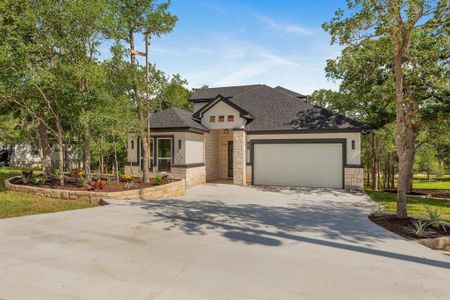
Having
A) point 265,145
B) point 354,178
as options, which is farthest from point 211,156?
point 354,178

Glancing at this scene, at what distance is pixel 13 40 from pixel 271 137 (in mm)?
13422

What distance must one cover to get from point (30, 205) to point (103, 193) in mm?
2457

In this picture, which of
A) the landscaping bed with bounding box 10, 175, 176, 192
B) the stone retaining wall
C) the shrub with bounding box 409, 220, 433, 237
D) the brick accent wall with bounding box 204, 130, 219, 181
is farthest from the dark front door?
the shrub with bounding box 409, 220, 433, 237

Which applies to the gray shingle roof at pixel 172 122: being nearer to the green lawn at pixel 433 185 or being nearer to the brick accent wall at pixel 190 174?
the brick accent wall at pixel 190 174

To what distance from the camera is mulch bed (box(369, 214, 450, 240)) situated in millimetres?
6801

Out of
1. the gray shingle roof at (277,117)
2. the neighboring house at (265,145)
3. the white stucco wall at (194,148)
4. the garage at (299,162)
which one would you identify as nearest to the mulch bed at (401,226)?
the garage at (299,162)

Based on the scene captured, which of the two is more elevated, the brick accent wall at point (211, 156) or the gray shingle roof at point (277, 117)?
the gray shingle roof at point (277, 117)

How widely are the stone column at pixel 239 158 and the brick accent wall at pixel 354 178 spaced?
5815mm

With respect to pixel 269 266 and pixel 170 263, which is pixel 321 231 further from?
pixel 170 263

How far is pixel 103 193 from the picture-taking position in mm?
10820

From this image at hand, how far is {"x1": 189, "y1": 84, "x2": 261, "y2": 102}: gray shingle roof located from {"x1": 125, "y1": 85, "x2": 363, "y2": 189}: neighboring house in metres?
4.98

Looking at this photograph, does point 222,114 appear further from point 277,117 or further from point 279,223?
point 279,223

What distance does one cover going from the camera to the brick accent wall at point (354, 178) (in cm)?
1518

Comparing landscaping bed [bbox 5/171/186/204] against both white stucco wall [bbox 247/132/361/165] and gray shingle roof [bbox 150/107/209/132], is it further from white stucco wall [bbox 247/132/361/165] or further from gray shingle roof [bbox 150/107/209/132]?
white stucco wall [bbox 247/132/361/165]
